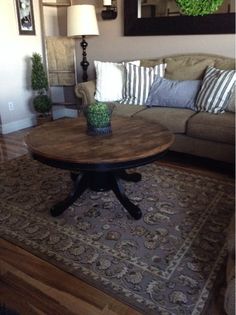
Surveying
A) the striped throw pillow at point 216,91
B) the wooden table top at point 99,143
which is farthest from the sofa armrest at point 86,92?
the striped throw pillow at point 216,91

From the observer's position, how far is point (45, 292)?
4.86ft

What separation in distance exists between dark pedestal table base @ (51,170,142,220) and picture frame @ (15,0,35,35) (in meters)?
2.65

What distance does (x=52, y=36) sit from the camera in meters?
4.19

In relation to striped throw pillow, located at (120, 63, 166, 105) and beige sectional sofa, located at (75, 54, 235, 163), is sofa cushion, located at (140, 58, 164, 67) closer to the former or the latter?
beige sectional sofa, located at (75, 54, 235, 163)

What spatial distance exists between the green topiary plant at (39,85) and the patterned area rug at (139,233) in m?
1.56

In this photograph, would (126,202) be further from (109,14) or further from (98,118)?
(109,14)

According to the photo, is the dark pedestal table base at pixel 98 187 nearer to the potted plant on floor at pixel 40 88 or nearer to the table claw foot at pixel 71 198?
the table claw foot at pixel 71 198

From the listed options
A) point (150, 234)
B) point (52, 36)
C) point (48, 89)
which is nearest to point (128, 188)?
point (150, 234)

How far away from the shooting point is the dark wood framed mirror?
10.1ft

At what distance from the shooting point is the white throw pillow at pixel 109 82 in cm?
333

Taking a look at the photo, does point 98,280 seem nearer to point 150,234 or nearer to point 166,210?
point 150,234

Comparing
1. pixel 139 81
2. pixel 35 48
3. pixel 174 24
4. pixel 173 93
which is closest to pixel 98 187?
pixel 173 93

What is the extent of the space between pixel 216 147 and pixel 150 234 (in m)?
1.17

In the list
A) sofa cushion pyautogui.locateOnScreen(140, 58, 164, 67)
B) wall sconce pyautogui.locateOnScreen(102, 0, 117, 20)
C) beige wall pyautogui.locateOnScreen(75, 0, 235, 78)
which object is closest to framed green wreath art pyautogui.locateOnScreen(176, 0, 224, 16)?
beige wall pyautogui.locateOnScreen(75, 0, 235, 78)
